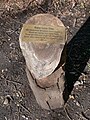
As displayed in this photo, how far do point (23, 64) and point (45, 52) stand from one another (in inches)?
39.0

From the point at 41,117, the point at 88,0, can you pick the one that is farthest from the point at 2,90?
the point at 88,0

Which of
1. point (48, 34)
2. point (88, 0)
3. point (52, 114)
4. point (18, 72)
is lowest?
point (52, 114)

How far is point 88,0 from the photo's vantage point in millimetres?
4438

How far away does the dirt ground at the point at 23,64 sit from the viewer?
3477 mm

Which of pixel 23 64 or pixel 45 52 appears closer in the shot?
pixel 45 52

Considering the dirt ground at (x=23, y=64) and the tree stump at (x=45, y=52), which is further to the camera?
the dirt ground at (x=23, y=64)

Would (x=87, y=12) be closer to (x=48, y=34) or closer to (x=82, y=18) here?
(x=82, y=18)

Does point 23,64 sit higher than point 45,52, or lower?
lower

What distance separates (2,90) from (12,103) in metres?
0.20

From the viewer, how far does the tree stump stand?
292 centimetres

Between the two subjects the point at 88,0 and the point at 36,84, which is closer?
the point at 36,84

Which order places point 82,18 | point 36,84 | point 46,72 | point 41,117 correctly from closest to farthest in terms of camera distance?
point 46,72, point 36,84, point 41,117, point 82,18

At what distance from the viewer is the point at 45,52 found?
115 inches

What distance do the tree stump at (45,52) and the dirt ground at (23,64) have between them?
32 centimetres
